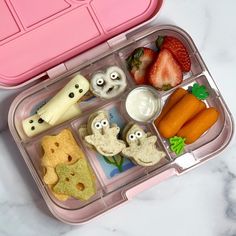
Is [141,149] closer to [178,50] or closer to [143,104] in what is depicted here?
[143,104]

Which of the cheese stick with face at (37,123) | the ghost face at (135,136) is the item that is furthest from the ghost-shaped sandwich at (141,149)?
the cheese stick with face at (37,123)

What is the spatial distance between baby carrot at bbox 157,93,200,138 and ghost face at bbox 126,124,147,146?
0.12ft

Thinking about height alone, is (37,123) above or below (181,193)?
above

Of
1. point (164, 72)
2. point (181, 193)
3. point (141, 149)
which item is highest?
point (164, 72)

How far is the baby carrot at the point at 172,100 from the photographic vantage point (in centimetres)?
122

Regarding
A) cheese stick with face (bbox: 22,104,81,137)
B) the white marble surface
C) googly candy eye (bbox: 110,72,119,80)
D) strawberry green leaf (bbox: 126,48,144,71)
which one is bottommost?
the white marble surface

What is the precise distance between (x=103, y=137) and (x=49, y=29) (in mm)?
211

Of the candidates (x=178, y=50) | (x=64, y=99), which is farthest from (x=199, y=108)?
(x=64, y=99)

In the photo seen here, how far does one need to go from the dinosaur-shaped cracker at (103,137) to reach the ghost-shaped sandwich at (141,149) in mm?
15

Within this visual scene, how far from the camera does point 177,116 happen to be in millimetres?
1202

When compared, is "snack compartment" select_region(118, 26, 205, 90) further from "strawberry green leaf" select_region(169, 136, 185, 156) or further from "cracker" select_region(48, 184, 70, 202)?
"cracker" select_region(48, 184, 70, 202)

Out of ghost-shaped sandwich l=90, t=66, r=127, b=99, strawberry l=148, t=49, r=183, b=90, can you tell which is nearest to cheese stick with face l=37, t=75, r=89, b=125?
ghost-shaped sandwich l=90, t=66, r=127, b=99

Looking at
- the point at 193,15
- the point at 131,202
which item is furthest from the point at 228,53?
the point at 131,202

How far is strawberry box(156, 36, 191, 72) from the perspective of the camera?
1225 mm
